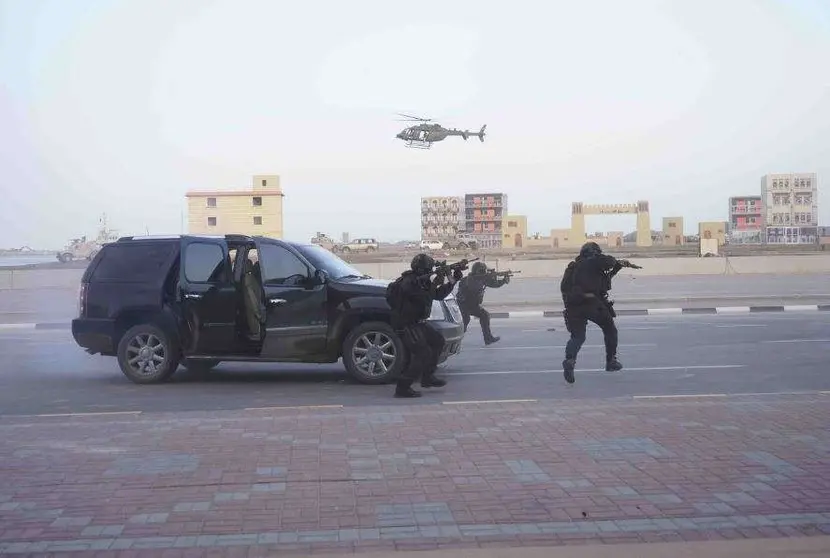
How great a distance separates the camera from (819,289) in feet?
98.0

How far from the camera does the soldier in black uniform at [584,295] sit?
34.4 feet

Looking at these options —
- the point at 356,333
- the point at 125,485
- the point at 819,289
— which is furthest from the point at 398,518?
the point at 819,289

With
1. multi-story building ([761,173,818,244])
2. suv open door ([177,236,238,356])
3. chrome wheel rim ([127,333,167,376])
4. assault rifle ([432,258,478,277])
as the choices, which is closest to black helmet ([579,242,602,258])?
assault rifle ([432,258,478,277])

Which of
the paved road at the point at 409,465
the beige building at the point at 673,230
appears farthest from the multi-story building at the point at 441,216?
the paved road at the point at 409,465

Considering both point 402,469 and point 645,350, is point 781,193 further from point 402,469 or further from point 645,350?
point 402,469

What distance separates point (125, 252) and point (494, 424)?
6.10 m

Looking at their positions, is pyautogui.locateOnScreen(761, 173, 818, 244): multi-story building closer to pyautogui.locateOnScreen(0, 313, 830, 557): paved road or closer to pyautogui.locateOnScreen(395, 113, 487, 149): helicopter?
pyautogui.locateOnScreen(395, 113, 487, 149): helicopter

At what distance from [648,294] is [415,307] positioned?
69.3 feet

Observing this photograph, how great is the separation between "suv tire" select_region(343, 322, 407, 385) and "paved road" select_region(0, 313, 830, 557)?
0.24 meters

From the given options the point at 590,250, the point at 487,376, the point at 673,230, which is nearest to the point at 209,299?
the point at 487,376

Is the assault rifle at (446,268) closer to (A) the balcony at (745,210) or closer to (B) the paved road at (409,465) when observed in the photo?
(B) the paved road at (409,465)

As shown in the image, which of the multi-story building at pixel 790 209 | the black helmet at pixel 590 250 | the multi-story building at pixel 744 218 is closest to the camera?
the black helmet at pixel 590 250

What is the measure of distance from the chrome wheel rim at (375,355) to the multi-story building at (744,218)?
6897 cm

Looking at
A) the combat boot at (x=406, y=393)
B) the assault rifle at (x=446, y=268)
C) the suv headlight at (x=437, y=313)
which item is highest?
the assault rifle at (x=446, y=268)
